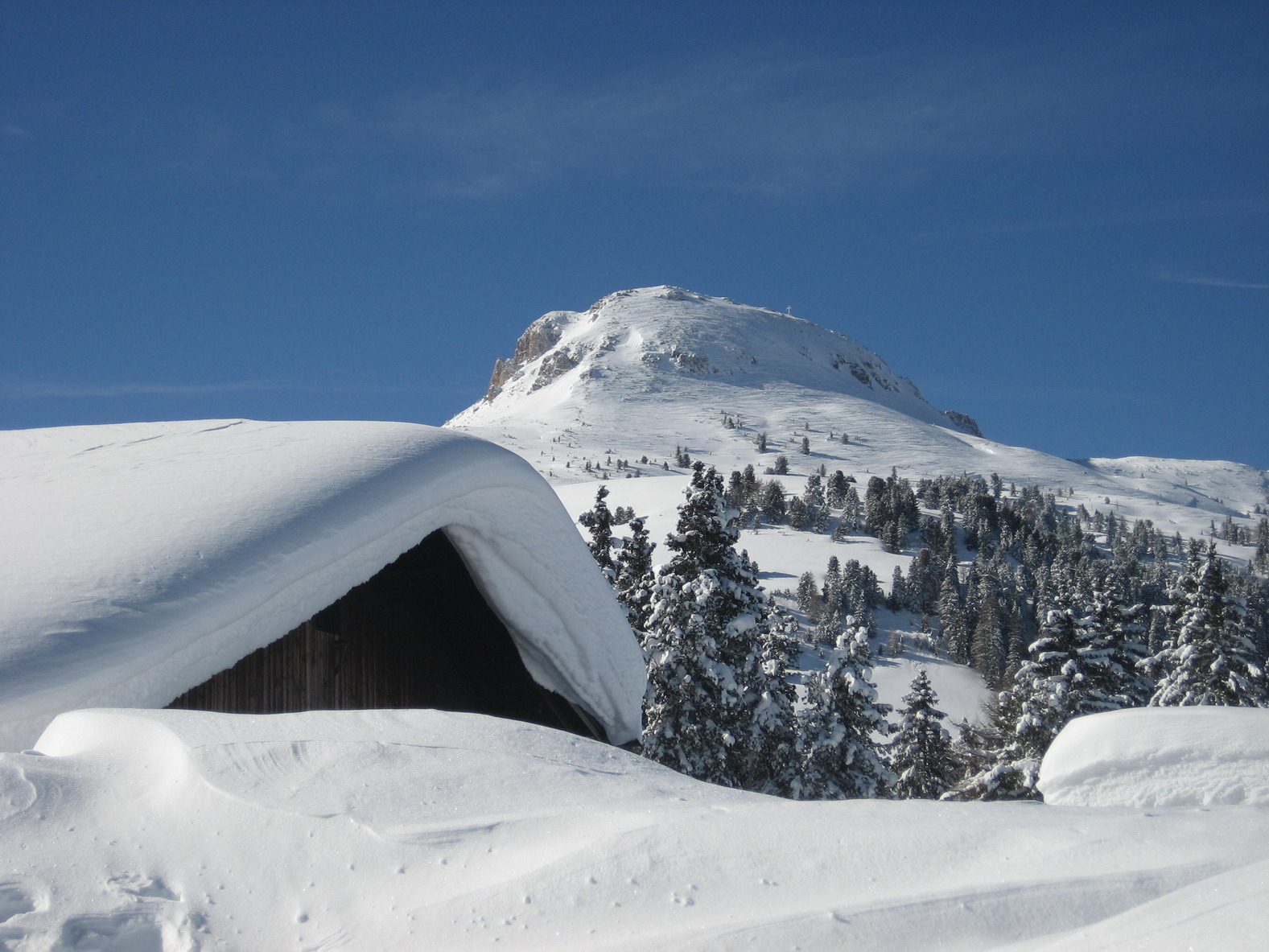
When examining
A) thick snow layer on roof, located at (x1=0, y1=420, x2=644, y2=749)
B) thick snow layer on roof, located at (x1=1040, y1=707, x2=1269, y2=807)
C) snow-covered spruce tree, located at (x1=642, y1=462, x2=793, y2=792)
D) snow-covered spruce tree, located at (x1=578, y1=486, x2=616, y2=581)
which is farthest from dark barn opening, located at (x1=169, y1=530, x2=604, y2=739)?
snow-covered spruce tree, located at (x1=578, y1=486, x2=616, y2=581)

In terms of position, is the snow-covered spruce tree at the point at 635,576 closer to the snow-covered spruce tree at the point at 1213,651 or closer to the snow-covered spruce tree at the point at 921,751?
the snow-covered spruce tree at the point at 921,751

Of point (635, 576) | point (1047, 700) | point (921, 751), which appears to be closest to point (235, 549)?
point (635, 576)

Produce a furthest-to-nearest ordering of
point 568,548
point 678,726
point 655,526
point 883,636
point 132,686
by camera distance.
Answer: point 655,526, point 883,636, point 678,726, point 568,548, point 132,686

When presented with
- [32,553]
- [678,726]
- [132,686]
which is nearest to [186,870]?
[132,686]

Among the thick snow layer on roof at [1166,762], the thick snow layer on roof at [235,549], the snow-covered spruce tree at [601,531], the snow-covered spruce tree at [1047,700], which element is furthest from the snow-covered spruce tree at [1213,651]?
the thick snow layer on roof at [1166,762]

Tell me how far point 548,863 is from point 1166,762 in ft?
5.53

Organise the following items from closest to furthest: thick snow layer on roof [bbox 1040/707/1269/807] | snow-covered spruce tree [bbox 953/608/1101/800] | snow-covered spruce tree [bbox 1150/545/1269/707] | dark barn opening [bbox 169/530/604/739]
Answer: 1. thick snow layer on roof [bbox 1040/707/1269/807]
2. dark barn opening [bbox 169/530/604/739]
3. snow-covered spruce tree [bbox 1150/545/1269/707]
4. snow-covered spruce tree [bbox 953/608/1101/800]

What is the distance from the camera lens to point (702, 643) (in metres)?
17.9

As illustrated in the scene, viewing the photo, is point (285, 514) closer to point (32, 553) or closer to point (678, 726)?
point (32, 553)

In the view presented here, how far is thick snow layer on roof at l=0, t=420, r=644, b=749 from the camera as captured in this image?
2869 millimetres

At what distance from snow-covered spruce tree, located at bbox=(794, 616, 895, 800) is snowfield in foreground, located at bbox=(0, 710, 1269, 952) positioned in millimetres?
21031

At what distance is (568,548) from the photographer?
5.02 m

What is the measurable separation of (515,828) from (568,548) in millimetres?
3225

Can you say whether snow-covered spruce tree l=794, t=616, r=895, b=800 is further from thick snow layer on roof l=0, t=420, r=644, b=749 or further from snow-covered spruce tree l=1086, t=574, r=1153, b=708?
thick snow layer on roof l=0, t=420, r=644, b=749
